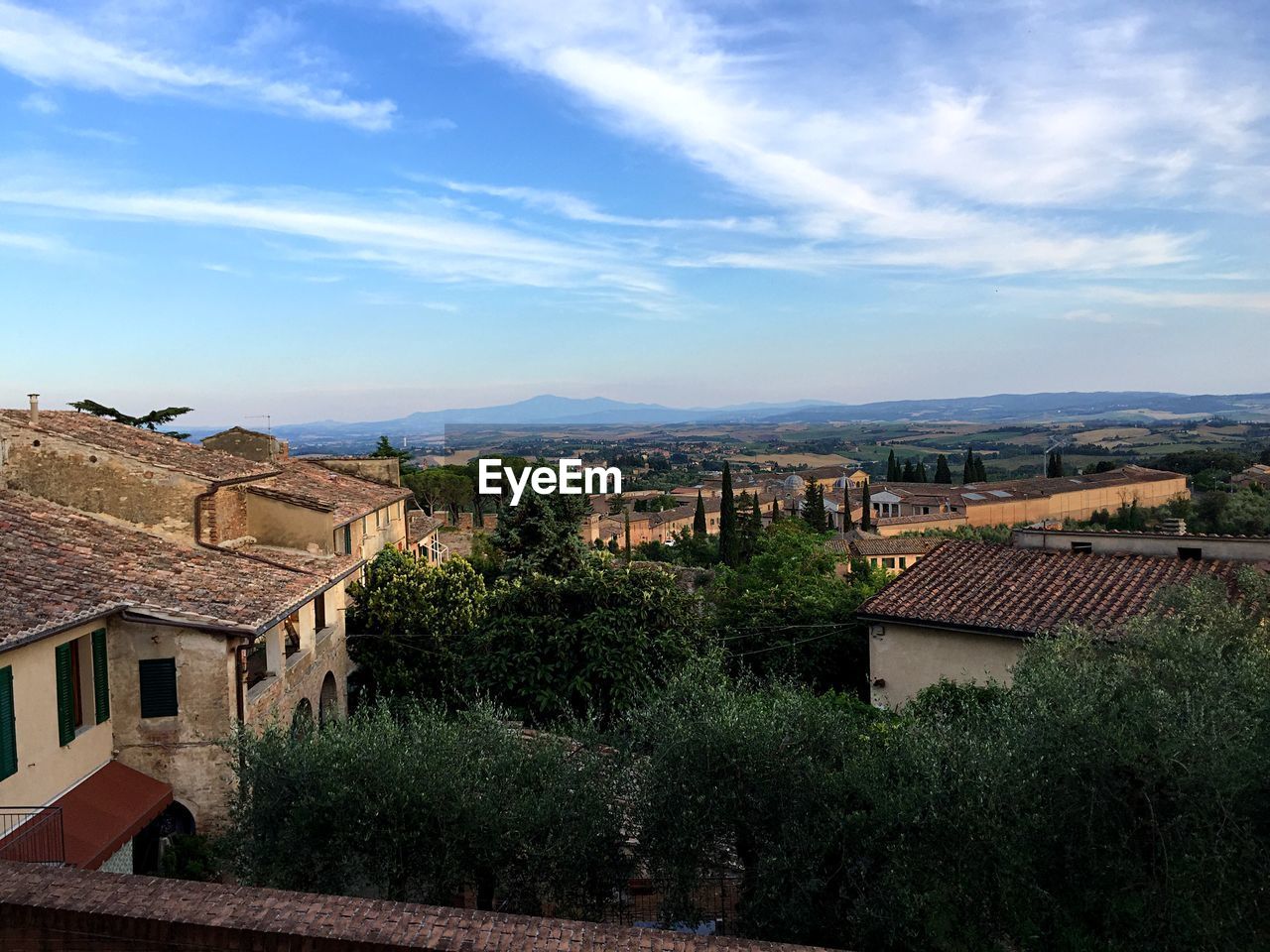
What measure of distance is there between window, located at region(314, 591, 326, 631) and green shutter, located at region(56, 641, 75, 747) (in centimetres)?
804

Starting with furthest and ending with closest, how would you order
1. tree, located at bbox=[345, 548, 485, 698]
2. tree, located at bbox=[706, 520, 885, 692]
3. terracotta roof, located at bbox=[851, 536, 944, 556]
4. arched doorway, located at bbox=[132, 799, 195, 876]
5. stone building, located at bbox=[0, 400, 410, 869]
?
terracotta roof, located at bbox=[851, 536, 944, 556] < tree, located at bbox=[345, 548, 485, 698] < tree, located at bbox=[706, 520, 885, 692] < arched doorway, located at bbox=[132, 799, 195, 876] < stone building, located at bbox=[0, 400, 410, 869]

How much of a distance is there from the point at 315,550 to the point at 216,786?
7.47m

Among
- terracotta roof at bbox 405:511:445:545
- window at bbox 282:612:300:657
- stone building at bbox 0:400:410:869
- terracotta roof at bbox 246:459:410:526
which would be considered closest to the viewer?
stone building at bbox 0:400:410:869

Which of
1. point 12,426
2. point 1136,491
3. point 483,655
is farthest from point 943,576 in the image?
point 1136,491

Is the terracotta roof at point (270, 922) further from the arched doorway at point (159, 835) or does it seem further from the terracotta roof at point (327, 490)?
the terracotta roof at point (327, 490)

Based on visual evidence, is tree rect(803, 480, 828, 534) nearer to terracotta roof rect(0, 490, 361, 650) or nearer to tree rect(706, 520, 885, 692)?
tree rect(706, 520, 885, 692)

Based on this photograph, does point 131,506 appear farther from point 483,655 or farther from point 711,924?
point 711,924

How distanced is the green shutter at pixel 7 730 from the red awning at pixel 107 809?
1.00 metres

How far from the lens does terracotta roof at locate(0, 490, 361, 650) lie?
1070 centimetres

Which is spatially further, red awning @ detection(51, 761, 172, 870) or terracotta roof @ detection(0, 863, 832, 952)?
red awning @ detection(51, 761, 172, 870)

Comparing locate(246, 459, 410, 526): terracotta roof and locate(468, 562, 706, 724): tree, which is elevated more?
locate(246, 459, 410, 526): terracotta roof

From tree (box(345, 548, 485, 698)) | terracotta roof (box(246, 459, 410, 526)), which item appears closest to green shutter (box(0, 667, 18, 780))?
terracotta roof (box(246, 459, 410, 526))

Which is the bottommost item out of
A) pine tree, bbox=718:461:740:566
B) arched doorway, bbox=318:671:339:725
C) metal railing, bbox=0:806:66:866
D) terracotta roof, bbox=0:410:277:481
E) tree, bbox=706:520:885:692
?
pine tree, bbox=718:461:740:566

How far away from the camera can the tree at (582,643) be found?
18.1 meters
